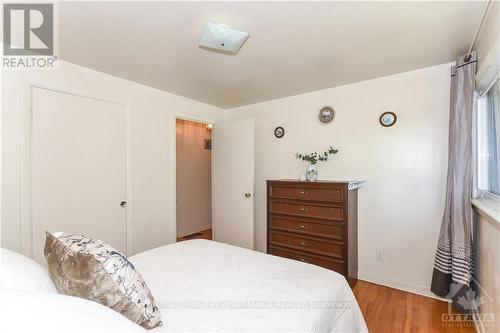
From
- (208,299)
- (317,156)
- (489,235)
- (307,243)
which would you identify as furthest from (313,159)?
(208,299)

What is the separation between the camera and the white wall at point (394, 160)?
2396 millimetres

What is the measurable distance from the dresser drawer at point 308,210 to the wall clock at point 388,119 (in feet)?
3.46

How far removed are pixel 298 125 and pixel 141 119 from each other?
6.39ft

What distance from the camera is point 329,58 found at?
2.18 metres

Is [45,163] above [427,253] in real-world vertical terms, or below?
above

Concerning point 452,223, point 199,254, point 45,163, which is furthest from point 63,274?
point 452,223

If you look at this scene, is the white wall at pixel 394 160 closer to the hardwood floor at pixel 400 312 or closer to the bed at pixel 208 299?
the hardwood floor at pixel 400 312

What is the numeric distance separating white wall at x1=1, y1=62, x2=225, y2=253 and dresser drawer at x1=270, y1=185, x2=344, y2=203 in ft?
4.54

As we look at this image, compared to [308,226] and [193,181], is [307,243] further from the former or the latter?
[193,181]

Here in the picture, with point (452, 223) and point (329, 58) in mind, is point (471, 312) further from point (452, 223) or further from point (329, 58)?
point (329, 58)

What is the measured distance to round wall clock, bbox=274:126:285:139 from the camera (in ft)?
11.2
